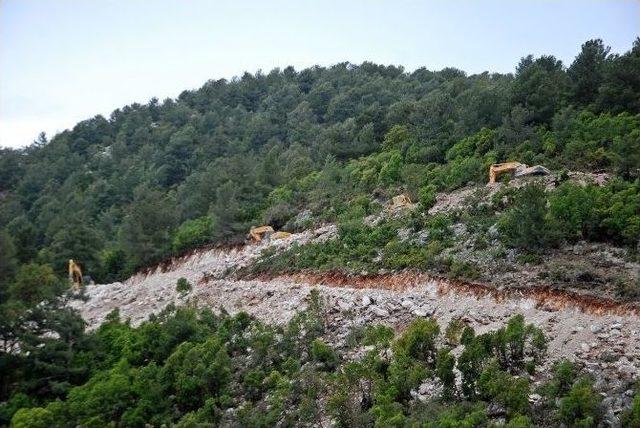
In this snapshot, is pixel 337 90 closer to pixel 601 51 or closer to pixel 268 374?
pixel 601 51

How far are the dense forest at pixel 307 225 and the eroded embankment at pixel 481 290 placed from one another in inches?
25.9

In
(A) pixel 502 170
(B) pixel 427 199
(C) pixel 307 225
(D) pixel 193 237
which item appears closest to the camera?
(B) pixel 427 199

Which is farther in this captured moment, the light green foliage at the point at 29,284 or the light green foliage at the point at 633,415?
the light green foliage at the point at 29,284

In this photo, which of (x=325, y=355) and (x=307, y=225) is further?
(x=307, y=225)

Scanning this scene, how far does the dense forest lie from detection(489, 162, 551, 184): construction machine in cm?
86

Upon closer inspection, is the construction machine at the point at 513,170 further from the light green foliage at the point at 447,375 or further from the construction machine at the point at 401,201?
the light green foliage at the point at 447,375

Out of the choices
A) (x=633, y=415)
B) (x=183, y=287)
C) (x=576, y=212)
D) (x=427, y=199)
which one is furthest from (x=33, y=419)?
(x=427, y=199)

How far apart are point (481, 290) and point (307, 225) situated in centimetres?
1470

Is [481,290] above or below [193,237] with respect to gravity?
below

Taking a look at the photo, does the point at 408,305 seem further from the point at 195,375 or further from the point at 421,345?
the point at 195,375

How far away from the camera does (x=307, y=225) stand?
105 ft

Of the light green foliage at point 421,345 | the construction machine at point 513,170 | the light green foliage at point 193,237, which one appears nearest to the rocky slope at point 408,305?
the light green foliage at point 421,345

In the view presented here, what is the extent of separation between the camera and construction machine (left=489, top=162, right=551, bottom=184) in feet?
83.4

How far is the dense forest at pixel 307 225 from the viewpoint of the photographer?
1548 cm
